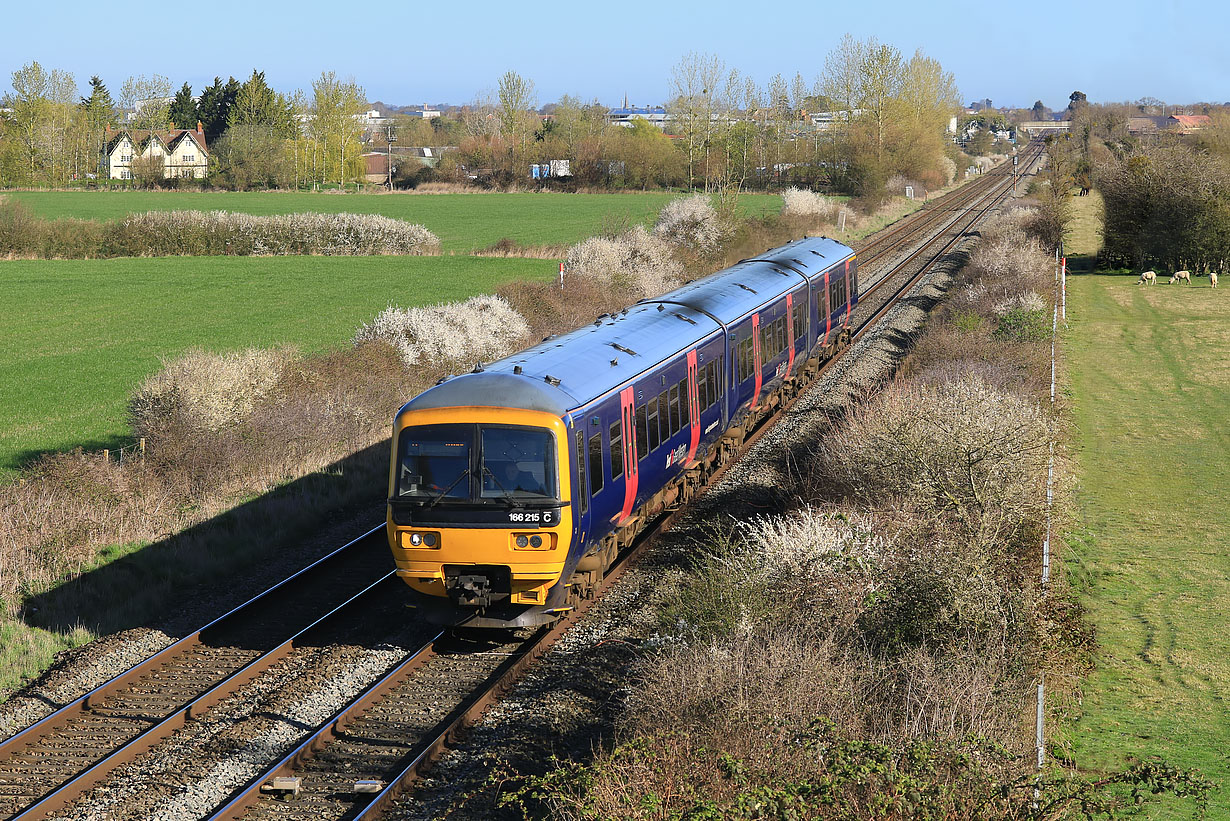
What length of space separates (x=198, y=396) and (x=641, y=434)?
345 inches

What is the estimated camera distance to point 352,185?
114 m

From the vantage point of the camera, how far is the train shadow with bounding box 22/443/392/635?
13.0 metres

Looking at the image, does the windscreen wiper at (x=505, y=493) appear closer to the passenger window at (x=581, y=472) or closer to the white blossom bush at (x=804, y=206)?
the passenger window at (x=581, y=472)

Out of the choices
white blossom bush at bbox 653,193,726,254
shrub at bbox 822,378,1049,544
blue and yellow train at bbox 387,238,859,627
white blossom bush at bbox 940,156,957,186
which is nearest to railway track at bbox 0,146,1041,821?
blue and yellow train at bbox 387,238,859,627

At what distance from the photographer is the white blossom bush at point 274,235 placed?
182 feet

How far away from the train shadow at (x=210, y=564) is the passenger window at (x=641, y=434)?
4713mm

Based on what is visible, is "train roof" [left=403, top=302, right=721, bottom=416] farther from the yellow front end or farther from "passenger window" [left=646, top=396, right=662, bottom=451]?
"passenger window" [left=646, top=396, right=662, bottom=451]

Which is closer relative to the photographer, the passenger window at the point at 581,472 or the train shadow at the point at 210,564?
the passenger window at the point at 581,472

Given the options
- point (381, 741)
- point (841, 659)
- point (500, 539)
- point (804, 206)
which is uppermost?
point (804, 206)

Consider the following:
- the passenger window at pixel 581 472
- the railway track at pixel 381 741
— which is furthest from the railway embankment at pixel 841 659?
the passenger window at pixel 581 472

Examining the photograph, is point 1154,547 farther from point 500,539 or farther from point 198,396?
point 198,396

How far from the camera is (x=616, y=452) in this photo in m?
12.9

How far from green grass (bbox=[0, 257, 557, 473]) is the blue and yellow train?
1058 centimetres

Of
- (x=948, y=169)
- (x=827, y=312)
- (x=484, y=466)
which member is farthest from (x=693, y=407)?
(x=948, y=169)
